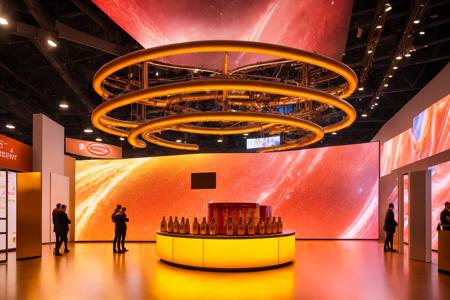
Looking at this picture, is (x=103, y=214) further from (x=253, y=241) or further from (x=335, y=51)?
(x=335, y=51)

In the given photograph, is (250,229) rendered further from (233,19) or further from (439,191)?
(439,191)

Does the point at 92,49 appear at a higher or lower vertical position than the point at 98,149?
higher

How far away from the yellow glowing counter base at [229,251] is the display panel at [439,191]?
660cm

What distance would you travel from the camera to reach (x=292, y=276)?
7477mm

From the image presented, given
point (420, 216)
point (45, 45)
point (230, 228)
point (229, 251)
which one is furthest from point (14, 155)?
point (420, 216)

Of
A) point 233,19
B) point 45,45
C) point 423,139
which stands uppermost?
point 45,45

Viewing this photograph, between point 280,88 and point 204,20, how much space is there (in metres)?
1.60

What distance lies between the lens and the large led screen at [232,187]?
15039 millimetres

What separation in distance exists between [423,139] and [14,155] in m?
11.0

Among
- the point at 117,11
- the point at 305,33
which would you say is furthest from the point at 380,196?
the point at 117,11

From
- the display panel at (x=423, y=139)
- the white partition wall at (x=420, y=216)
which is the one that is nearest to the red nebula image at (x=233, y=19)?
the display panel at (x=423, y=139)

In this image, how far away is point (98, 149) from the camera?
56.8 feet

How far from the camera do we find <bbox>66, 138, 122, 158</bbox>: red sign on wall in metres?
16.4

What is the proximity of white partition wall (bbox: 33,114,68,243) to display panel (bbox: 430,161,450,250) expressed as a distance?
11.7 meters
